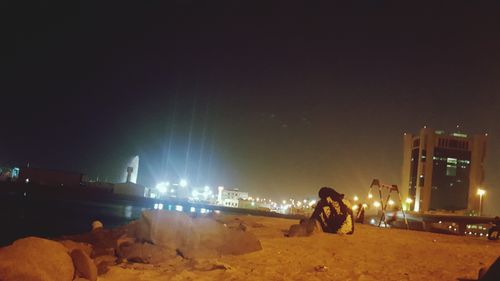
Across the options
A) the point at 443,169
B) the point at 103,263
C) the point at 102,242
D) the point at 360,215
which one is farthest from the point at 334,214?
the point at 443,169

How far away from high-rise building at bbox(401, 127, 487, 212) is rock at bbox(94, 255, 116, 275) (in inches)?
3215

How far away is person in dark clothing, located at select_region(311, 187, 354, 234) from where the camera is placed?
1655 cm

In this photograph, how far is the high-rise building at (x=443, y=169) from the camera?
8512 cm

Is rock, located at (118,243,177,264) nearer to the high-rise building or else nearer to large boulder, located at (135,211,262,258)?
large boulder, located at (135,211,262,258)

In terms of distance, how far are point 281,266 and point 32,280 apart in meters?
5.13

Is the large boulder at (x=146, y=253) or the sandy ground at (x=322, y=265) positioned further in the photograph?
the large boulder at (x=146, y=253)

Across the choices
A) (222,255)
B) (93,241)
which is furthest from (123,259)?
(93,241)

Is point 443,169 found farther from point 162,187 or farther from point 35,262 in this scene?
point 35,262

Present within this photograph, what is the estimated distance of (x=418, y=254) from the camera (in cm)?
1210

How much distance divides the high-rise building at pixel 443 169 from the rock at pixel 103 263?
81673 millimetres

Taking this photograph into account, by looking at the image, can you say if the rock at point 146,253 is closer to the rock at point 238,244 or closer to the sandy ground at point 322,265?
the sandy ground at point 322,265

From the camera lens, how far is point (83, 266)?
26.5 ft

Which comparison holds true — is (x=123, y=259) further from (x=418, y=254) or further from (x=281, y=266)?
(x=418, y=254)

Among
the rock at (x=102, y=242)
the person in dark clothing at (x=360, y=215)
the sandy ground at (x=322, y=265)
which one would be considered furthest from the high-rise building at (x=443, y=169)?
the rock at (x=102, y=242)
